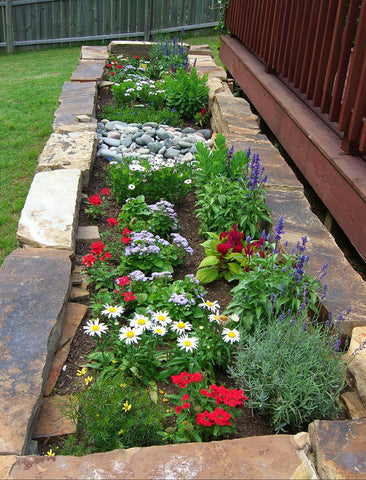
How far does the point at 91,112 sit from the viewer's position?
585cm

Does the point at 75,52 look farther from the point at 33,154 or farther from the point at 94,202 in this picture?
the point at 94,202

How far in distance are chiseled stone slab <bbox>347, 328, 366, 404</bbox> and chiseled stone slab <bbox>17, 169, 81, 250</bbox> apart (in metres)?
1.83

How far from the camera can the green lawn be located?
15.8 feet

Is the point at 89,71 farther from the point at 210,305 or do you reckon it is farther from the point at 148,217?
the point at 210,305

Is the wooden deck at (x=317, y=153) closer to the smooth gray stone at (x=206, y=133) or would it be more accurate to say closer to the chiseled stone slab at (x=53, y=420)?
the smooth gray stone at (x=206, y=133)

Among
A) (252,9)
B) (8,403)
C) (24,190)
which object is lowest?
(24,190)

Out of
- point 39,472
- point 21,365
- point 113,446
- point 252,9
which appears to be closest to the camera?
point 39,472

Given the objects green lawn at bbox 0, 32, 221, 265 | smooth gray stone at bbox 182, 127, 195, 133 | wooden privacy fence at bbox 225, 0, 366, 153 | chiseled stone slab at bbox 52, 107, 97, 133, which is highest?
wooden privacy fence at bbox 225, 0, 366, 153

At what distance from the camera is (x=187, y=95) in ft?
20.9

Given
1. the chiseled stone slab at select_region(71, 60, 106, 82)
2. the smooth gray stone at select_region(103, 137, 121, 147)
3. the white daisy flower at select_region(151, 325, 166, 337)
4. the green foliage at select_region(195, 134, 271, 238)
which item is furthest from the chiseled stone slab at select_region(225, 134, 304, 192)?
the chiseled stone slab at select_region(71, 60, 106, 82)

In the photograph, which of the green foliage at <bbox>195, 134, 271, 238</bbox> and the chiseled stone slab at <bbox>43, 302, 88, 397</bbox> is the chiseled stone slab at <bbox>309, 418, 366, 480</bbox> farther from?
the green foliage at <bbox>195, 134, 271, 238</bbox>

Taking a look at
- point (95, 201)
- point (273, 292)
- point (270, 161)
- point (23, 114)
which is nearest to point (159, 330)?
point (273, 292)

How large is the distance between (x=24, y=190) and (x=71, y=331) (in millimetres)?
2523

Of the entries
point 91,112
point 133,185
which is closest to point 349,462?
point 133,185
